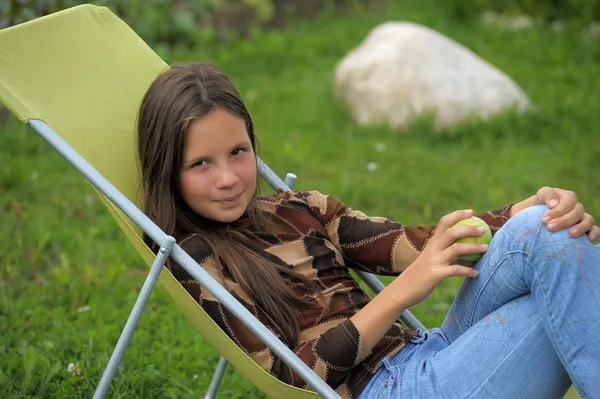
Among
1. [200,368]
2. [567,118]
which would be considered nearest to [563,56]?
[567,118]

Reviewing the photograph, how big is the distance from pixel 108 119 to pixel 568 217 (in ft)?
4.33

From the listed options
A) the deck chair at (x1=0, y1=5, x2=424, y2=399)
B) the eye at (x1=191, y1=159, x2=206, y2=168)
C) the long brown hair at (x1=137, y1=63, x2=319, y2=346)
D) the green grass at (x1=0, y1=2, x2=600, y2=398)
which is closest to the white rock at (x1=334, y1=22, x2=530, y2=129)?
the green grass at (x1=0, y1=2, x2=600, y2=398)

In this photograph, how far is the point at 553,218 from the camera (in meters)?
2.21

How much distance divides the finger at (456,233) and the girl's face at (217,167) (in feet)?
1.81

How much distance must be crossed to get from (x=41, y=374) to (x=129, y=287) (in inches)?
32.9

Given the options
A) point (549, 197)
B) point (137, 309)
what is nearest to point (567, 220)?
point (549, 197)

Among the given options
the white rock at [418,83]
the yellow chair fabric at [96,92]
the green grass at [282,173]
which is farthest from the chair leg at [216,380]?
the white rock at [418,83]

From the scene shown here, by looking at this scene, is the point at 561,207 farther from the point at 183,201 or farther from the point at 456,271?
the point at 183,201

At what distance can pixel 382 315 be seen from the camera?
225 centimetres

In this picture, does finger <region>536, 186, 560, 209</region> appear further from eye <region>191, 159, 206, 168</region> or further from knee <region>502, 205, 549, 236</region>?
eye <region>191, 159, 206, 168</region>

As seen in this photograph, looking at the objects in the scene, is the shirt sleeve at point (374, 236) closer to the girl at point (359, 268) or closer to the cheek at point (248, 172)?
the girl at point (359, 268)

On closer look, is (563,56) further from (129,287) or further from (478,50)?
(129,287)

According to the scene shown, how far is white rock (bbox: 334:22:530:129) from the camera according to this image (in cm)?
580

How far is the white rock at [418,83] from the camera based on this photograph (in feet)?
19.0
